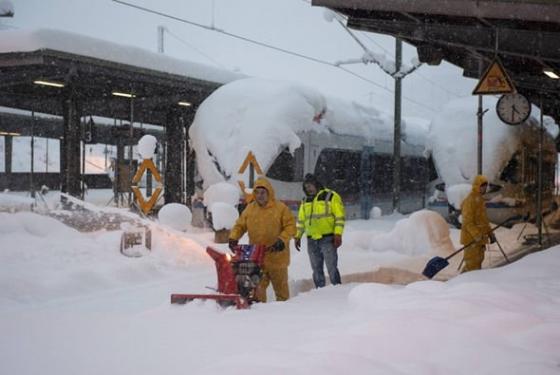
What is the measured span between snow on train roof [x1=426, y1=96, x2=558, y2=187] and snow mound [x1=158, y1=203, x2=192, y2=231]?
26.7 ft

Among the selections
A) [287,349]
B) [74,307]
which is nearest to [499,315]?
[287,349]

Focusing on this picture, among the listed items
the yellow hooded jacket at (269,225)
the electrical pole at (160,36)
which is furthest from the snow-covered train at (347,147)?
the electrical pole at (160,36)

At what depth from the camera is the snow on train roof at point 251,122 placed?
15.5 metres

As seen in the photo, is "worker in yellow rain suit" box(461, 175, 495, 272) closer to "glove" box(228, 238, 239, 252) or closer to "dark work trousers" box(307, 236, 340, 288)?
"dark work trousers" box(307, 236, 340, 288)

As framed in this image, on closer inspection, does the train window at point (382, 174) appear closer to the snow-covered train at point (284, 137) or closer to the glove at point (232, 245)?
the snow-covered train at point (284, 137)

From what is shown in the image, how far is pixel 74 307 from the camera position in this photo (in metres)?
7.46

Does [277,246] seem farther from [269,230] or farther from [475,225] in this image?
[475,225]

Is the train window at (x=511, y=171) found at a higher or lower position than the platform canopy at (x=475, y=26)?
lower

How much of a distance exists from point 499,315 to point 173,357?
2.29m

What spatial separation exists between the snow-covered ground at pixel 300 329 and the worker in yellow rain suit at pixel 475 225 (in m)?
1.06

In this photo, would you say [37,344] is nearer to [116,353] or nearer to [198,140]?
[116,353]

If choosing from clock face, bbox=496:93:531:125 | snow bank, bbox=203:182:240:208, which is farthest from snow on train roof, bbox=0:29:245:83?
clock face, bbox=496:93:531:125

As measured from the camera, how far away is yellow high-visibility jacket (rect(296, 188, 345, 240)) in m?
8.22

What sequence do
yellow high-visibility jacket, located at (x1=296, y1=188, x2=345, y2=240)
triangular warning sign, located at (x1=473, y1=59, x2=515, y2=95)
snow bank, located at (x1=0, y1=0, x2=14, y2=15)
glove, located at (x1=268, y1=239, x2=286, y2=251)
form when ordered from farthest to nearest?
snow bank, located at (x1=0, y1=0, x2=14, y2=15), triangular warning sign, located at (x1=473, y1=59, x2=515, y2=95), yellow high-visibility jacket, located at (x1=296, y1=188, x2=345, y2=240), glove, located at (x1=268, y1=239, x2=286, y2=251)
